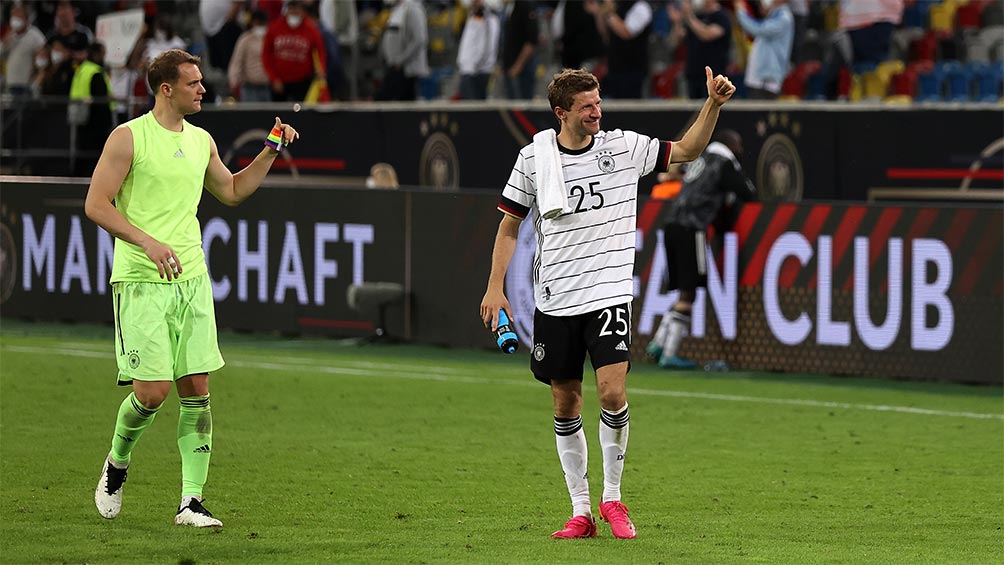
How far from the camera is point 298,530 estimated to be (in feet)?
26.8

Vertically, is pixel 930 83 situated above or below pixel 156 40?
below

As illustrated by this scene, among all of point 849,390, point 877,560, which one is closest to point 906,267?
point 849,390

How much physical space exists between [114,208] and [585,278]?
2221 millimetres

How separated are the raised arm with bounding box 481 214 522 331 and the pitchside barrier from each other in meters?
7.04

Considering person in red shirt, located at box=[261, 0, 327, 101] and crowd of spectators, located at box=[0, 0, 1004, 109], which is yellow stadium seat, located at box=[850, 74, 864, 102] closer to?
crowd of spectators, located at box=[0, 0, 1004, 109]

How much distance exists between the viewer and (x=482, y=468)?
10.2 metres

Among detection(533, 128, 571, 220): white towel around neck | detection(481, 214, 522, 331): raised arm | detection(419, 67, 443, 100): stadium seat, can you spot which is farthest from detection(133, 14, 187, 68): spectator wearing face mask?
detection(533, 128, 571, 220): white towel around neck

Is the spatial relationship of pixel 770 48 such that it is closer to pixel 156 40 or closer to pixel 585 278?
pixel 156 40

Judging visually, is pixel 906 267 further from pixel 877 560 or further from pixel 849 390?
pixel 877 560

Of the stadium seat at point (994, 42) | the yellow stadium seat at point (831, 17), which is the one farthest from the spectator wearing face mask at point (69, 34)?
the stadium seat at point (994, 42)

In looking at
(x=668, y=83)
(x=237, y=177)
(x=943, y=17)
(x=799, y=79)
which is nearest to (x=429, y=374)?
→ (x=237, y=177)

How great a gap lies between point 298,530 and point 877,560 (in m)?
2.71

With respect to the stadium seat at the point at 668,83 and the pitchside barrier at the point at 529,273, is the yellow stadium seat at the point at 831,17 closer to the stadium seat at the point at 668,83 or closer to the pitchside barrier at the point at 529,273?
the stadium seat at the point at 668,83

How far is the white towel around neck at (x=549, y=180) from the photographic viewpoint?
25.5 feet
